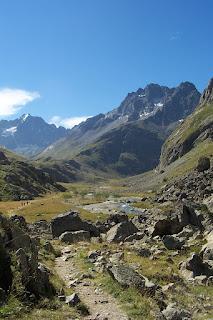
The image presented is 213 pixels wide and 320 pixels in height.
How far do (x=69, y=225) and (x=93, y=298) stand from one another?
40903 millimetres

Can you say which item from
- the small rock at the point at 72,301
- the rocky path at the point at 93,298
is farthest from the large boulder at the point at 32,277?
the rocky path at the point at 93,298

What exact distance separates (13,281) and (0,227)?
244 inches

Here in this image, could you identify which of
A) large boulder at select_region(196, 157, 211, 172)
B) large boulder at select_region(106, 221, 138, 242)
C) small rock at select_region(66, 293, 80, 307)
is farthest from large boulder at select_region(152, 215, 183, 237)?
large boulder at select_region(196, 157, 211, 172)

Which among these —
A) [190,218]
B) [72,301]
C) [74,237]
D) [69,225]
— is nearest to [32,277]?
[72,301]

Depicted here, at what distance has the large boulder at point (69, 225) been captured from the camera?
63.3 metres

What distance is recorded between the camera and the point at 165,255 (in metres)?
40.2

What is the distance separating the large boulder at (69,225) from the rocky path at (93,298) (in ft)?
97.7

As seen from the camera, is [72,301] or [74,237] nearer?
[72,301]

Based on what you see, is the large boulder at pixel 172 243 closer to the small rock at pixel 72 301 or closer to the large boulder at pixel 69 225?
the large boulder at pixel 69 225

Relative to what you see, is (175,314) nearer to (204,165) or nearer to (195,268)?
(195,268)

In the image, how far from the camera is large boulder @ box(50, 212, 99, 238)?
63.3m

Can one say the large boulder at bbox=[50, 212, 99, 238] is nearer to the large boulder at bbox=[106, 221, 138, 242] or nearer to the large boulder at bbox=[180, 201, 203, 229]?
the large boulder at bbox=[106, 221, 138, 242]

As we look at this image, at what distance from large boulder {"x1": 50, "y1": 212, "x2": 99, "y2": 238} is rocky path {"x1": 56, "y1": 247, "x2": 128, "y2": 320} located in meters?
29.8

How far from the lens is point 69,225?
64.5 meters
